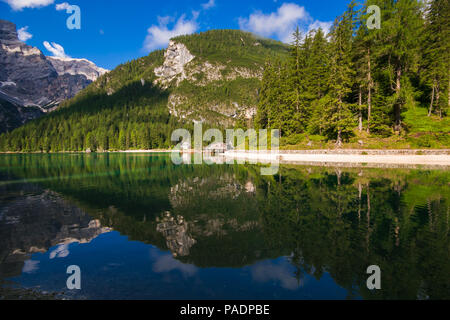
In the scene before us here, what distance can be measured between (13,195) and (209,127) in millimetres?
164659

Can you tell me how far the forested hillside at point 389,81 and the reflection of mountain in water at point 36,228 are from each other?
40.4 m

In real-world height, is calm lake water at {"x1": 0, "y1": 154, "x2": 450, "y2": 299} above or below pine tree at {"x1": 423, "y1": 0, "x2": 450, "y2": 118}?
below

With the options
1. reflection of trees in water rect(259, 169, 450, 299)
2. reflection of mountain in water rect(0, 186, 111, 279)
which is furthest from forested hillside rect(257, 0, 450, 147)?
reflection of mountain in water rect(0, 186, 111, 279)

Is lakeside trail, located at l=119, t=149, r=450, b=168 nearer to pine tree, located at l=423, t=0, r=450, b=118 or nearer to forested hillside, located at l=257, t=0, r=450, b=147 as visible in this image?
forested hillside, located at l=257, t=0, r=450, b=147

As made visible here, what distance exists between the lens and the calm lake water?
641 centimetres

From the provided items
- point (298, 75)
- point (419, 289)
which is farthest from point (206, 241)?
point (298, 75)

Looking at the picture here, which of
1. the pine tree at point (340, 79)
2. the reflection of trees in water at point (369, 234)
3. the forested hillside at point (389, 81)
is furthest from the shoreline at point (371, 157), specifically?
the reflection of trees in water at point (369, 234)

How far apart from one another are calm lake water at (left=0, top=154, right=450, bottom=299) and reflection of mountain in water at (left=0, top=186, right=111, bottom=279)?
0.05m

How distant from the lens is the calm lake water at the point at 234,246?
6406 millimetres

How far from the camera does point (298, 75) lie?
2189 inches

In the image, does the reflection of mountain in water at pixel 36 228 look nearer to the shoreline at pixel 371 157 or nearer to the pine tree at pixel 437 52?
the shoreline at pixel 371 157

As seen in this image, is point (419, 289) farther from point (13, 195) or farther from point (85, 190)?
point (13, 195)

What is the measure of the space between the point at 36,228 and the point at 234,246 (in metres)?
9.94

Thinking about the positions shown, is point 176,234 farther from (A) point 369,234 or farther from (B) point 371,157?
(B) point 371,157
